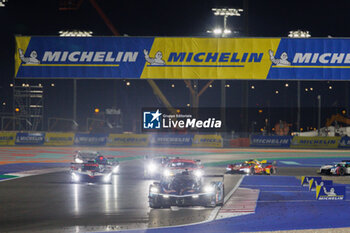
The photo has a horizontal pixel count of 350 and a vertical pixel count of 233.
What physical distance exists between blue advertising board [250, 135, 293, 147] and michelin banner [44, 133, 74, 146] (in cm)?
1961

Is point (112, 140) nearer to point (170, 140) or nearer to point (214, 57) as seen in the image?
point (170, 140)

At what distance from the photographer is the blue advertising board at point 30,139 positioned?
52.8 meters

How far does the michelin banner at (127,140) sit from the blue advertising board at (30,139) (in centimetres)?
748

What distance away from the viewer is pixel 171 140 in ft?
171

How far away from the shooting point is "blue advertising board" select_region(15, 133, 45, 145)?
2078 inches

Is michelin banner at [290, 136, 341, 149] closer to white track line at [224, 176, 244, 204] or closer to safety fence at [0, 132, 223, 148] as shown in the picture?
safety fence at [0, 132, 223, 148]

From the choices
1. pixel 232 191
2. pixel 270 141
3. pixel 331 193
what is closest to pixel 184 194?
pixel 232 191

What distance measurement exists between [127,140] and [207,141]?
8636 mm

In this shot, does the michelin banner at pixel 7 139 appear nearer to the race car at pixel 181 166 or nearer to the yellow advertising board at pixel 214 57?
the yellow advertising board at pixel 214 57

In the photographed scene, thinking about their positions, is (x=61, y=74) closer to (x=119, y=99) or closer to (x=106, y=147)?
(x=106, y=147)

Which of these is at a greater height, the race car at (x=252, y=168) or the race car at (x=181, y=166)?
the race car at (x=181, y=166)

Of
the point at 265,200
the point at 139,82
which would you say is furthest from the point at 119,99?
the point at 265,200

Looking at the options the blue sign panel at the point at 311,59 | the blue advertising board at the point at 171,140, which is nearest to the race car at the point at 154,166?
the blue sign panel at the point at 311,59

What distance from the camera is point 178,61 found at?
30047 millimetres
